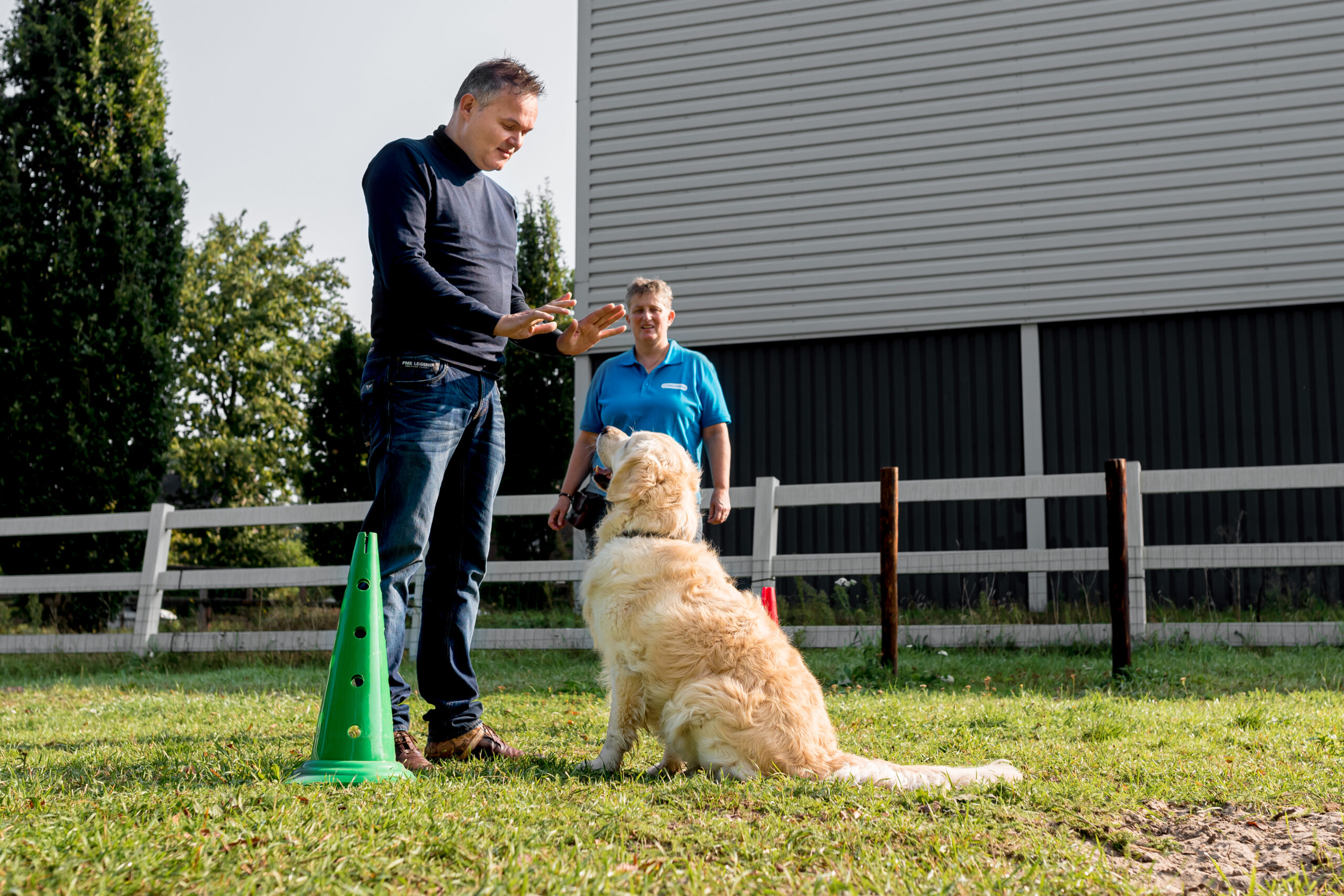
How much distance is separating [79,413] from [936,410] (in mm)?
9800

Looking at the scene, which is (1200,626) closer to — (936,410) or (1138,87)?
(936,410)

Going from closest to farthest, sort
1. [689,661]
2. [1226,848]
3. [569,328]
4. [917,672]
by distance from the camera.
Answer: [1226,848] → [689,661] → [569,328] → [917,672]

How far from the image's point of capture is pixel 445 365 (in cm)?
358

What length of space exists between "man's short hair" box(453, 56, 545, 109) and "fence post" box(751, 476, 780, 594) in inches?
172

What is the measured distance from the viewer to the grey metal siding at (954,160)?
9477 millimetres

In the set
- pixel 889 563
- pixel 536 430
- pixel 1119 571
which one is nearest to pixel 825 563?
pixel 889 563

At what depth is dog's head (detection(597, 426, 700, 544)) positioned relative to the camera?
3.79m

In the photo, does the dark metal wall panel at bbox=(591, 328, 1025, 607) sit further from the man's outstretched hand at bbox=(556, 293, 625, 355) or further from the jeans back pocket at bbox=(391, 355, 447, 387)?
the jeans back pocket at bbox=(391, 355, 447, 387)

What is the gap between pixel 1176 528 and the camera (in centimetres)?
930

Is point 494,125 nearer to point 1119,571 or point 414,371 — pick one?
point 414,371

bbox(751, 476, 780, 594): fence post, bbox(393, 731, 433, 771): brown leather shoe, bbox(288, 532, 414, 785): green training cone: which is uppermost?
bbox(751, 476, 780, 594): fence post

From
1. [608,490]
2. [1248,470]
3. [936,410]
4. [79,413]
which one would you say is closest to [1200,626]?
[1248,470]

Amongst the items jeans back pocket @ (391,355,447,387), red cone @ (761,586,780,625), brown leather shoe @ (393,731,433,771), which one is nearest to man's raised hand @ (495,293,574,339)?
jeans back pocket @ (391,355,447,387)

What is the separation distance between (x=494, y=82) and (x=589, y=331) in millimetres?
955
